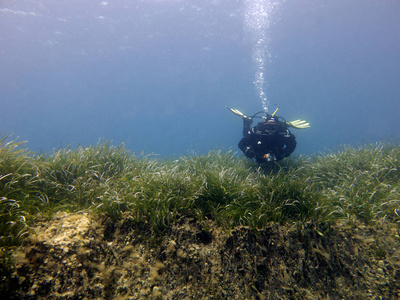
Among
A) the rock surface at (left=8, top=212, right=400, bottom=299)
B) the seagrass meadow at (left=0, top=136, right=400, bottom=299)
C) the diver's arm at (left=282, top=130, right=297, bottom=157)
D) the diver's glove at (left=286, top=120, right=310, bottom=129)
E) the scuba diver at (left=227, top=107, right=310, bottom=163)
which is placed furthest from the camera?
the diver's glove at (left=286, top=120, right=310, bottom=129)

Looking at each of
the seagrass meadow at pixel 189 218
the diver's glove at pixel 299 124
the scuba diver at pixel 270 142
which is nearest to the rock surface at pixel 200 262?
the seagrass meadow at pixel 189 218

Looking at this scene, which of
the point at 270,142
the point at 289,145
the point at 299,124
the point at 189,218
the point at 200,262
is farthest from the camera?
the point at 299,124

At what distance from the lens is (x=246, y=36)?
31.3m

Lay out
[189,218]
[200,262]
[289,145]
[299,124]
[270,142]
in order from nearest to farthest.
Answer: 1. [200,262]
2. [189,218]
3. [270,142]
4. [289,145]
5. [299,124]

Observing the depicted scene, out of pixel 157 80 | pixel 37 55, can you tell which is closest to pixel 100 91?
pixel 157 80

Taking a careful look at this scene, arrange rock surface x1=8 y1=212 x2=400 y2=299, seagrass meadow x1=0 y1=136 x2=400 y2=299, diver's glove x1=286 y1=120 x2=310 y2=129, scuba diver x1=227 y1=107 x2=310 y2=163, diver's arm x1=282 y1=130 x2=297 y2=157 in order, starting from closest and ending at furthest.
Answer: rock surface x1=8 y1=212 x2=400 y2=299 → seagrass meadow x1=0 y1=136 x2=400 y2=299 → scuba diver x1=227 y1=107 x2=310 y2=163 → diver's arm x1=282 y1=130 x2=297 y2=157 → diver's glove x1=286 y1=120 x2=310 y2=129

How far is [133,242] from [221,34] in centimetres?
3481

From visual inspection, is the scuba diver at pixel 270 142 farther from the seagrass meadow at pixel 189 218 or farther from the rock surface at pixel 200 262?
the rock surface at pixel 200 262

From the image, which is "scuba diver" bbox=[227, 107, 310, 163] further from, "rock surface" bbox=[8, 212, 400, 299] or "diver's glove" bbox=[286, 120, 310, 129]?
"rock surface" bbox=[8, 212, 400, 299]

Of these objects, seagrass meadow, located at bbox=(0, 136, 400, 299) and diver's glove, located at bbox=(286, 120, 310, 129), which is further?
diver's glove, located at bbox=(286, 120, 310, 129)

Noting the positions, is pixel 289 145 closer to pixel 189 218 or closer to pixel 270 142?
pixel 270 142

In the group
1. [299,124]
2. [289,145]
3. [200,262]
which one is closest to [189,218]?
[200,262]

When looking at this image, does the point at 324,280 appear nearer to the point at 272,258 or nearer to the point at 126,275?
the point at 272,258

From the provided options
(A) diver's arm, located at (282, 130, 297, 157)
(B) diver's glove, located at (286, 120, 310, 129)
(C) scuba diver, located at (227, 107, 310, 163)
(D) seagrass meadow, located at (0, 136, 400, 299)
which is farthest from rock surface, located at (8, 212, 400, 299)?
(B) diver's glove, located at (286, 120, 310, 129)
